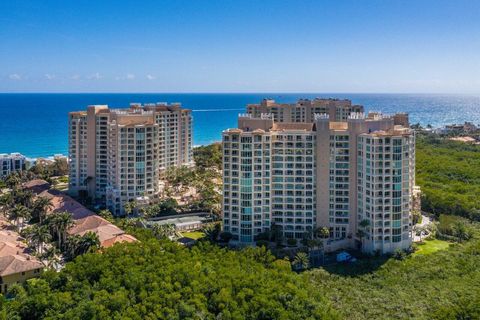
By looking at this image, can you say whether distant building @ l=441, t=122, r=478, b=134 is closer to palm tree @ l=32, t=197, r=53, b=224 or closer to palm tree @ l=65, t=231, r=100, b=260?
palm tree @ l=32, t=197, r=53, b=224

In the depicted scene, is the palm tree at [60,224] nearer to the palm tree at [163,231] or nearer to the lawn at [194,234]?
the palm tree at [163,231]

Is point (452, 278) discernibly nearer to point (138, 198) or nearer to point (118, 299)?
point (118, 299)

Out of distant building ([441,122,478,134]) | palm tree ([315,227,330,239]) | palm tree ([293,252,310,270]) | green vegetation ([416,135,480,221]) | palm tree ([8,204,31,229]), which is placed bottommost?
palm tree ([293,252,310,270])

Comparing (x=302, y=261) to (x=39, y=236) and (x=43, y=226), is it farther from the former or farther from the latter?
(x=43, y=226)

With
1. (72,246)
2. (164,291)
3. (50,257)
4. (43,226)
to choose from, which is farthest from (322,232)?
(43,226)

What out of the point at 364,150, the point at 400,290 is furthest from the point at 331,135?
the point at 400,290

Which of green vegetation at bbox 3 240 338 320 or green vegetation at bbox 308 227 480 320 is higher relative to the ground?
green vegetation at bbox 3 240 338 320

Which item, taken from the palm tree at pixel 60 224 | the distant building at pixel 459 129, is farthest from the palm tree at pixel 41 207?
the distant building at pixel 459 129

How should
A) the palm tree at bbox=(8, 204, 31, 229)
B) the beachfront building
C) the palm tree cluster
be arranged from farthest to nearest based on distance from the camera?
the beachfront building → the palm tree at bbox=(8, 204, 31, 229) → the palm tree cluster

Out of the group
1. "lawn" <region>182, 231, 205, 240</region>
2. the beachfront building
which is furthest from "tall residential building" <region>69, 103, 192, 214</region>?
the beachfront building
